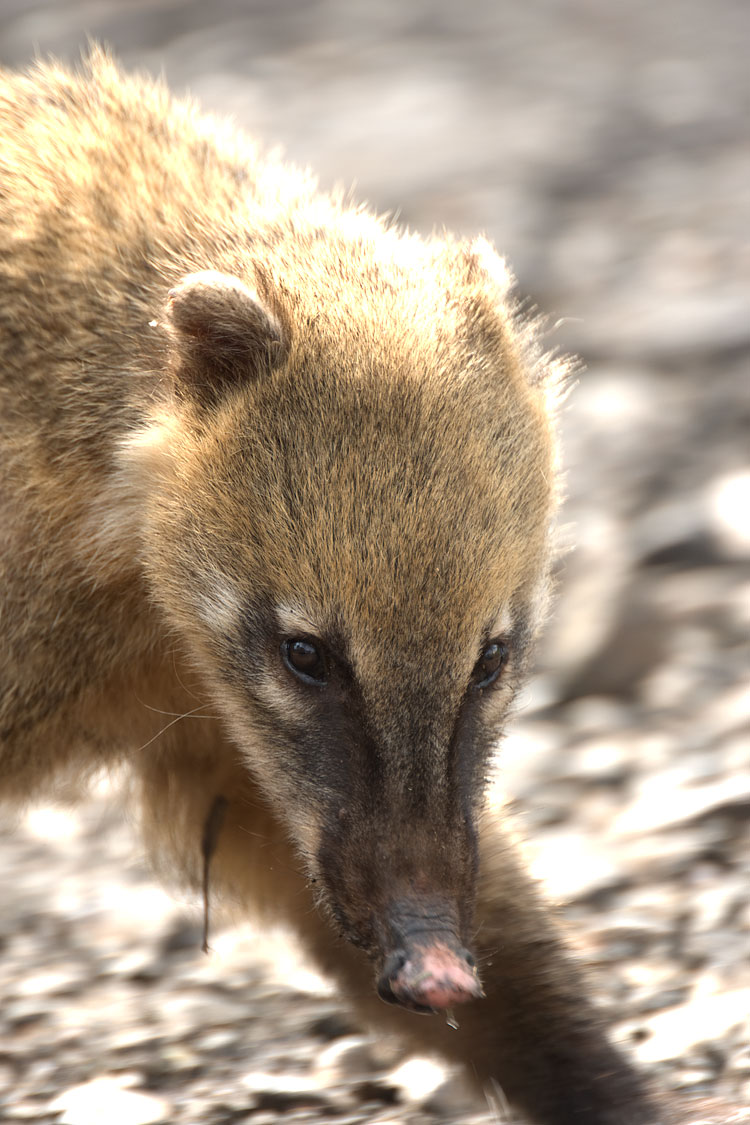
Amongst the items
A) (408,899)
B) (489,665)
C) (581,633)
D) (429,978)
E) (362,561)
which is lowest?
(429,978)

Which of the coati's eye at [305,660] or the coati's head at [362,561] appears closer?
the coati's head at [362,561]

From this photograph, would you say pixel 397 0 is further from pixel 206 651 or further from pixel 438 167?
pixel 206 651

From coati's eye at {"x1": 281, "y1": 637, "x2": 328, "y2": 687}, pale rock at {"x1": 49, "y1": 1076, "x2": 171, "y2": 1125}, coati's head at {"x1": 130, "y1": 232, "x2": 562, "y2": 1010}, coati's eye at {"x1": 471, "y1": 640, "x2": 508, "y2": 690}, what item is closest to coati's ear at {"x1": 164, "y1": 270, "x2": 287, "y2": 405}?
coati's head at {"x1": 130, "y1": 232, "x2": 562, "y2": 1010}

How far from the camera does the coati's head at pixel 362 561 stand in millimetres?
3404

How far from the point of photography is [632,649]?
6211mm

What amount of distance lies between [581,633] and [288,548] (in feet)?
9.97

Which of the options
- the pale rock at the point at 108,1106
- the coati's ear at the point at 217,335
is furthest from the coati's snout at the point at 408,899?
the pale rock at the point at 108,1106

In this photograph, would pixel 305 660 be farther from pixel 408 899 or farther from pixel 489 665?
pixel 408 899

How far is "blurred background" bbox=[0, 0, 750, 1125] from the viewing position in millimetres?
4570

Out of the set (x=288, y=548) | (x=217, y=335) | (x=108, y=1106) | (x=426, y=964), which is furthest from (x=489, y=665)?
(x=108, y=1106)

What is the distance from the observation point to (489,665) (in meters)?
3.67

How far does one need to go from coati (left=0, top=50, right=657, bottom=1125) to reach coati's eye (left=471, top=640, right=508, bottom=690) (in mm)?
10

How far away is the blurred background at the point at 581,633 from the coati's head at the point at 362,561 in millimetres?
772

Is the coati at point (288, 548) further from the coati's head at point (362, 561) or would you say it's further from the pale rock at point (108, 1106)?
the pale rock at point (108, 1106)
